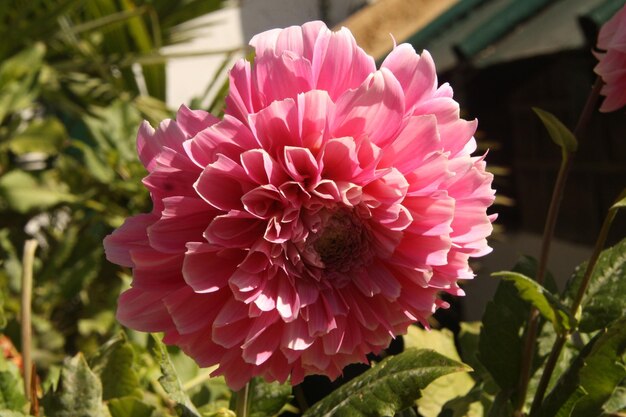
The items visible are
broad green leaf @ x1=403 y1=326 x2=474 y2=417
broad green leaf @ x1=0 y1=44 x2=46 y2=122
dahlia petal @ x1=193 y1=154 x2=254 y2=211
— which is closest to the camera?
dahlia petal @ x1=193 y1=154 x2=254 y2=211

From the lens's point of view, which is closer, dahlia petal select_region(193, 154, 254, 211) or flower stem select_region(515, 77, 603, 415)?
dahlia petal select_region(193, 154, 254, 211)

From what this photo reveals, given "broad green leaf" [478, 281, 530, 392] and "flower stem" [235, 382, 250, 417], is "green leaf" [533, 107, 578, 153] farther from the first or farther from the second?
"flower stem" [235, 382, 250, 417]

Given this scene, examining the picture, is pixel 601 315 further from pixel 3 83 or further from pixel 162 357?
pixel 3 83

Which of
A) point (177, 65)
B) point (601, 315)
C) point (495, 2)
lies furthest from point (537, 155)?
point (601, 315)

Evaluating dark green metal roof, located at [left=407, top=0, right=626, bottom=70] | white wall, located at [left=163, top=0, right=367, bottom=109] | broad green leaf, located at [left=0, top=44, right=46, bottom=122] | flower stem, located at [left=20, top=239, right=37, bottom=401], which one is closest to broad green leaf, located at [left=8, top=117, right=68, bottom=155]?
broad green leaf, located at [left=0, top=44, right=46, bottom=122]

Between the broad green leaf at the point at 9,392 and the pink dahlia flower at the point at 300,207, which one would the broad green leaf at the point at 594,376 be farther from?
the broad green leaf at the point at 9,392

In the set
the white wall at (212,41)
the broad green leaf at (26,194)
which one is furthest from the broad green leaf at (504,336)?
the white wall at (212,41)

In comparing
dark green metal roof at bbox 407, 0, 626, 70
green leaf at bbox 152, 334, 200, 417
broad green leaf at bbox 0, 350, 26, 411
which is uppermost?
green leaf at bbox 152, 334, 200, 417
